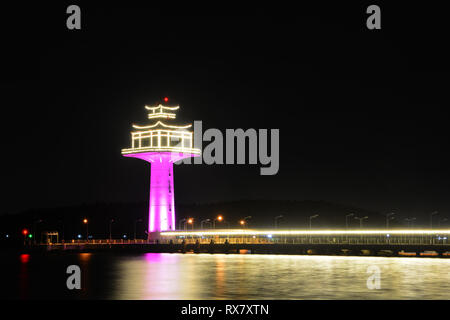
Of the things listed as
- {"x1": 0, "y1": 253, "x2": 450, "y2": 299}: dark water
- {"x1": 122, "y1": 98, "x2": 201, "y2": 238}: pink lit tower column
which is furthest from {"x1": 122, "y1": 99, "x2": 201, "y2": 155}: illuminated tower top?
{"x1": 0, "y1": 253, "x2": 450, "y2": 299}: dark water

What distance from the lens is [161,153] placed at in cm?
13662

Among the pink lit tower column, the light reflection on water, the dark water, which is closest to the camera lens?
the light reflection on water

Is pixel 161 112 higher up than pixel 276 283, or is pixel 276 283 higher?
pixel 161 112

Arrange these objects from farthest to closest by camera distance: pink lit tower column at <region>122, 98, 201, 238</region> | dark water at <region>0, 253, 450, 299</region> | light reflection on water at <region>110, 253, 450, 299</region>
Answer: pink lit tower column at <region>122, 98, 201, 238</region>, dark water at <region>0, 253, 450, 299</region>, light reflection on water at <region>110, 253, 450, 299</region>

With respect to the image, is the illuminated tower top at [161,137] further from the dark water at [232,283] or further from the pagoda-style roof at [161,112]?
the dark water at [232,283]

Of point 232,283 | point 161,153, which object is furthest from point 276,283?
point 161,153

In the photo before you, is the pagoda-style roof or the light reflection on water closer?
the light reflection on water

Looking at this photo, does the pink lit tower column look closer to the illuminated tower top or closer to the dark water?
the illuminated tower top

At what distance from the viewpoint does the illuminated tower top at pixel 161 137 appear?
453ft

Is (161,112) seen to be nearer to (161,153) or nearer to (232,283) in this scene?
(161,153)

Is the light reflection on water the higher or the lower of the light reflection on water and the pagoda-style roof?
the lower

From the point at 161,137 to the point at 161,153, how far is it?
3238 mm

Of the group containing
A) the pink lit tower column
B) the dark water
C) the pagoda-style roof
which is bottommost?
the dark water

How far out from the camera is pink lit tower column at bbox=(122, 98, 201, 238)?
447 ft
